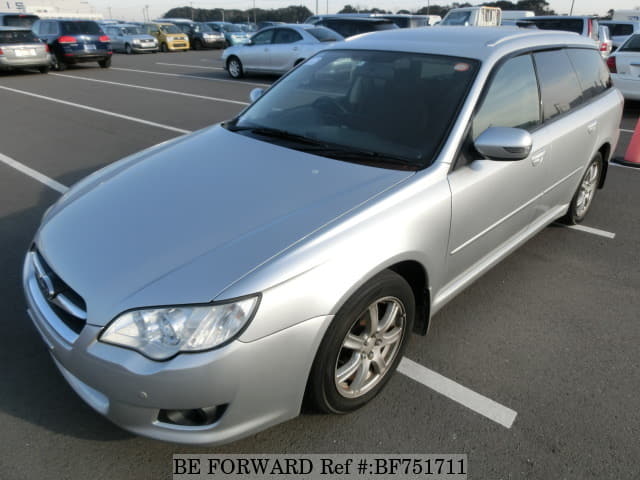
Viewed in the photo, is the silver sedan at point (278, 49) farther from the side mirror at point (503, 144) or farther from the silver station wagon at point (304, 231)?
the side mirror at point (503, 144)

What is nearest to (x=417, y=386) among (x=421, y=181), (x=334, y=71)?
(x=421, y=181)

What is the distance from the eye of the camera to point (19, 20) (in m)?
17.4

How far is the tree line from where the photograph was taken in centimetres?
4783

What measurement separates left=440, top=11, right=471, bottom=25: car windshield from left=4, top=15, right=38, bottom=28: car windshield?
14.8 metres

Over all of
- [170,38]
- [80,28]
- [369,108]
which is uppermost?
[80,28]

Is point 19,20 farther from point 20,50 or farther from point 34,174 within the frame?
point 34,174

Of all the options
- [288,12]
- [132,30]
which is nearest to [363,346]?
[132,30]

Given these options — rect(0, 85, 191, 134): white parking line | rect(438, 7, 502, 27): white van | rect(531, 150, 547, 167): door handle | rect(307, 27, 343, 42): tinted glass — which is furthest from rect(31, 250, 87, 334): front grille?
rect(438, 7, 502, 27): white van

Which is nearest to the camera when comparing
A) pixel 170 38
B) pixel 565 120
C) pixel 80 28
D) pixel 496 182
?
pixel 496 182

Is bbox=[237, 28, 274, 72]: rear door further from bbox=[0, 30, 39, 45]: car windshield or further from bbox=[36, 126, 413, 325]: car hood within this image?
bbox=[36, 126, 413, 325]: car hood

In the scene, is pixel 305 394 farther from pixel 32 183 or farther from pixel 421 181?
pixel 32 183

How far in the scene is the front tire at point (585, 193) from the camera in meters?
4.24

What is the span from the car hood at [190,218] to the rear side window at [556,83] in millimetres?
1632

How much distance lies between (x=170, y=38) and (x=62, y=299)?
26.3m
